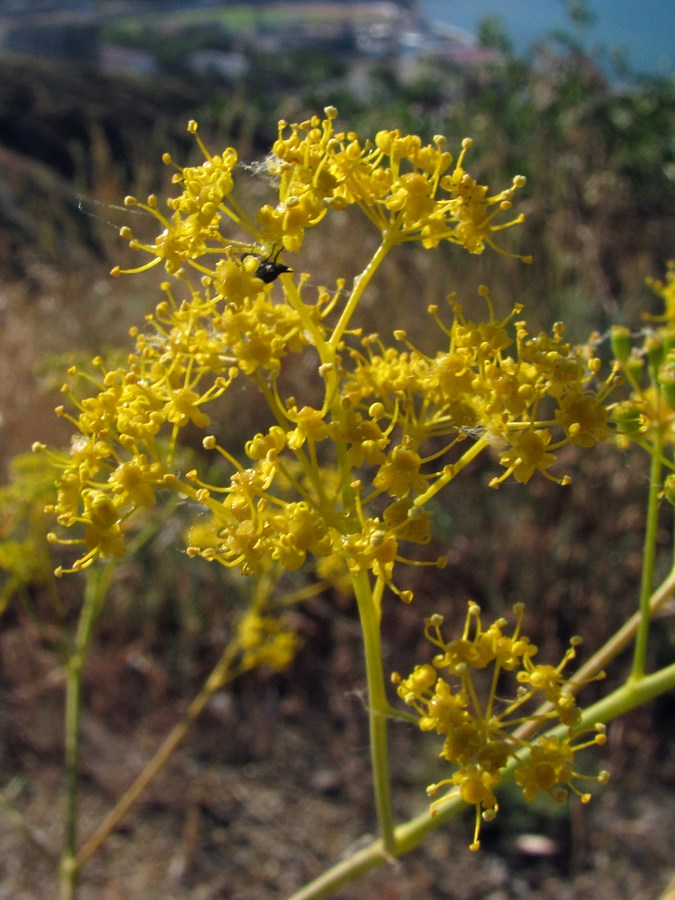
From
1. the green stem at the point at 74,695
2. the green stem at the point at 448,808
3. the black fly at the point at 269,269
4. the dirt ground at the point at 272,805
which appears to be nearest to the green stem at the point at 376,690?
the green stem at the point at 448,808

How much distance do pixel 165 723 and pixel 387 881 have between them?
1130 millimetres

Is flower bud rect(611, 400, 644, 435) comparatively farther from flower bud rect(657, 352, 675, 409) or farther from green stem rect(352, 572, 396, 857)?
green stem rect(352, 572, 396, 857)

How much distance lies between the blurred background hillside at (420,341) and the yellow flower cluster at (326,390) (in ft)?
0.99

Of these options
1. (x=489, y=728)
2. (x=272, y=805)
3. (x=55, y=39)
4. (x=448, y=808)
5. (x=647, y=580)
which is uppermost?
(x=55, y=39)

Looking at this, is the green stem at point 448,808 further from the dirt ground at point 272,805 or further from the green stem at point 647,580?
the dirt ground at point 272,805

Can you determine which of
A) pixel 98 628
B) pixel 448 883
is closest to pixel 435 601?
pixel 448 883

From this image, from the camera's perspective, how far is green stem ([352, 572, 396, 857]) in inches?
46.9

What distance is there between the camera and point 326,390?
1115mm

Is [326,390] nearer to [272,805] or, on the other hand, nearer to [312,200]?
[312,200]

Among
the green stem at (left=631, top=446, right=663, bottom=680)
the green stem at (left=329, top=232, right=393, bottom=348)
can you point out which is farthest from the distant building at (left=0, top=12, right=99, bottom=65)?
the green stem at (left=631, top=446, right=663, bottom=680)

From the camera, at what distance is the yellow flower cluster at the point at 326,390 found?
1.12 m

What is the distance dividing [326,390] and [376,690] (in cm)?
48

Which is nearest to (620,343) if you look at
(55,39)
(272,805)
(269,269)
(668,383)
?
(668,383)

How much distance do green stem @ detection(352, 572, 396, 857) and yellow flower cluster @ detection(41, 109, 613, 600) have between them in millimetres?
79
